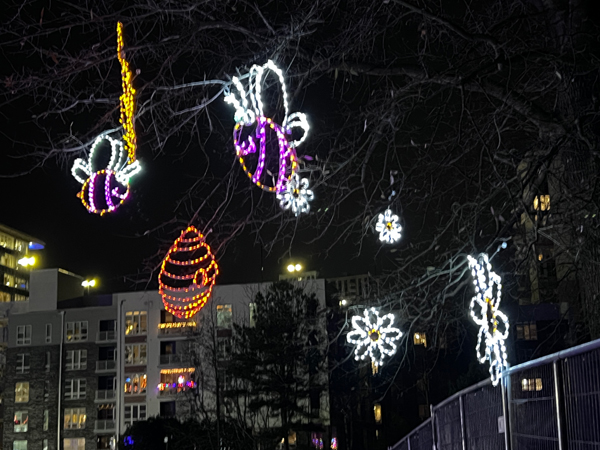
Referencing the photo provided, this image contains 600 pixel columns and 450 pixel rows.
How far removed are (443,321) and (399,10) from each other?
3.41 meters

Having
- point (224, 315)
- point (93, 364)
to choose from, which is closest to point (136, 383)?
point (93, 364)

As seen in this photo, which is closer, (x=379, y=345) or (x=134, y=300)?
(x=379, y=345)

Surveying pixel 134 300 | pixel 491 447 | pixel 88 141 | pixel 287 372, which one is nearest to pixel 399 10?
pixel 88 141

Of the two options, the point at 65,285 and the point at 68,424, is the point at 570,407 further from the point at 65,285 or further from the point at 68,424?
the point at 65,285

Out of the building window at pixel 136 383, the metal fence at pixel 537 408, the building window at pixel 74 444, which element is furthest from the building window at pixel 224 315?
the metal fence at pixel 537 408

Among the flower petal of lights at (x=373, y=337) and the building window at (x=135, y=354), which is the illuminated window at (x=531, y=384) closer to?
the flower petal of lights at (x=373, y=337)

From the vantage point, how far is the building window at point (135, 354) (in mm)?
56219

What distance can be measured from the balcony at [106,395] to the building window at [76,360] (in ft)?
8.50

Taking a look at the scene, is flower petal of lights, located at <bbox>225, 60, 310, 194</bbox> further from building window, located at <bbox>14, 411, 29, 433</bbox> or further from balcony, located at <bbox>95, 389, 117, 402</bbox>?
building window, located at <bbox>14, 411, 29, 433</bbox>

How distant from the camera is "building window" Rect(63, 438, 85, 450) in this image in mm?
57719

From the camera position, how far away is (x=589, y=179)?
748 centimetres

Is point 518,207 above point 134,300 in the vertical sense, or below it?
below

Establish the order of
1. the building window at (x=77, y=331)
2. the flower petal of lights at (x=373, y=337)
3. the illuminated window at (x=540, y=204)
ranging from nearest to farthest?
the illuminated window at (x=540, y=204)
the flower petal of lights at (x=373, y=337)
the building window at (x=77, y=331)

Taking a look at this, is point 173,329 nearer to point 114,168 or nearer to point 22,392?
point 22,392
